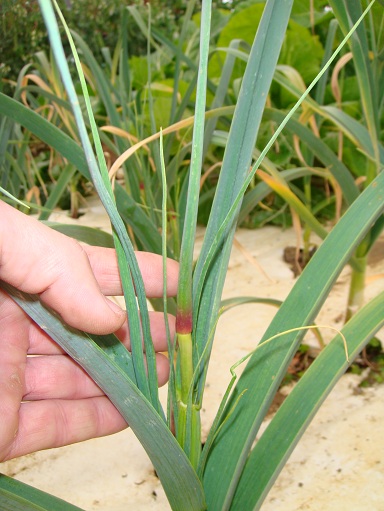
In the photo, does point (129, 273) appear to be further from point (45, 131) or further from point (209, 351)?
point (45, 131)

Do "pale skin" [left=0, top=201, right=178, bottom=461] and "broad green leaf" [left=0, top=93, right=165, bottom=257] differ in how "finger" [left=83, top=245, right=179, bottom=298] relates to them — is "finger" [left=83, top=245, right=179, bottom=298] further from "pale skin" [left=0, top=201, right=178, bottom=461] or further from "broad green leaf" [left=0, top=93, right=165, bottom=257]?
"broad green leaf" [left=0, top=93, right=165, bottom=257]

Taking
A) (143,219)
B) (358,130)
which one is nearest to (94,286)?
(143,219)

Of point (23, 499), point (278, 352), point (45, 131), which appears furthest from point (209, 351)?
point (45, 131)

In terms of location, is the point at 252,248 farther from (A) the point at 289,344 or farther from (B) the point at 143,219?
(A) the point at 289,344

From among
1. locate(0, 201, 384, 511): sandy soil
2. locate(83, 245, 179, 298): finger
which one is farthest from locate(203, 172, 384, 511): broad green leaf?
locate(0, 201, 384, 511): sandy soil

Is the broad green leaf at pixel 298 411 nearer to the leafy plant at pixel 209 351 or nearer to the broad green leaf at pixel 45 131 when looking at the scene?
the leafy plant at pixel 209 351

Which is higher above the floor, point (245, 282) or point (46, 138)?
point (46, 138)
